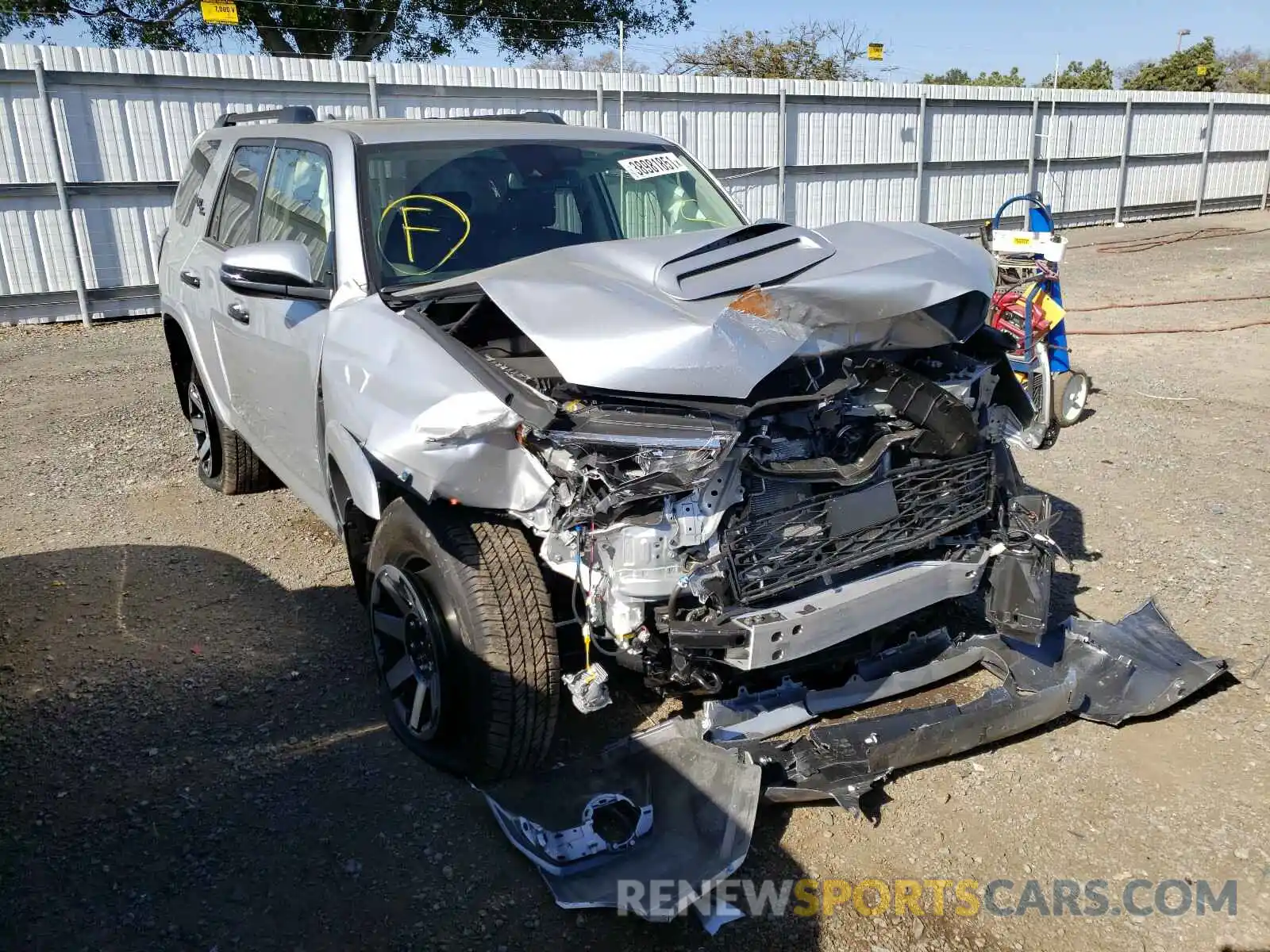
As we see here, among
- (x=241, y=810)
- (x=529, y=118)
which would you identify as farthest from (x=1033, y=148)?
(x=241, y=810)

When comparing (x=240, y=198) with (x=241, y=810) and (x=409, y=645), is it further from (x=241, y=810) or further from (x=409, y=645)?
(x=241, y=810)

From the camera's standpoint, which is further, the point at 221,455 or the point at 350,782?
the point at 221,455

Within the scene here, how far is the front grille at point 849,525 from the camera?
2.96 meters

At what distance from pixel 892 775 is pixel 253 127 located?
4257 mm

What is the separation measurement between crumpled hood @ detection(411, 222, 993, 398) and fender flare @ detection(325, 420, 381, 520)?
573mm

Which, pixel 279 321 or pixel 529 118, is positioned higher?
pixel 529 118

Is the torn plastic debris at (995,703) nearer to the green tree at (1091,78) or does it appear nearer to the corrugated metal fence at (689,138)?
the corrugated metal fence at (689,138)

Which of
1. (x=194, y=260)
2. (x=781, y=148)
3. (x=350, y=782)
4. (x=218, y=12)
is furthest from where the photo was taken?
(x=781, y=148)

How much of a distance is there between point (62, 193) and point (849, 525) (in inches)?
422

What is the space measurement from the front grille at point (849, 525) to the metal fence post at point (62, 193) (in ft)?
34.8

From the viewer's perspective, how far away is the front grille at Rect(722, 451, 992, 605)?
2.96 meters

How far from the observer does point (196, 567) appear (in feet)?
16.2

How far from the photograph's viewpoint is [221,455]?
5828 millimetres

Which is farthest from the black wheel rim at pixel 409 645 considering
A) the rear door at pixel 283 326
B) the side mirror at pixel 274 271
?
the side mirror at pixel 274 271
